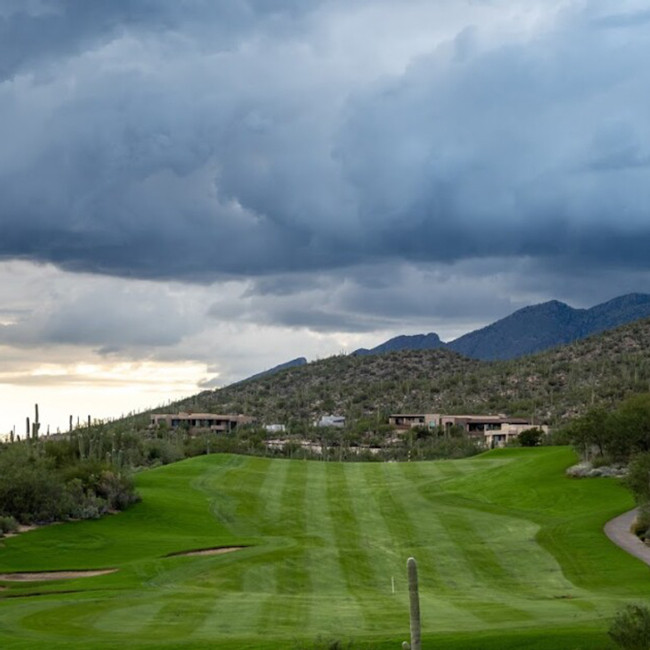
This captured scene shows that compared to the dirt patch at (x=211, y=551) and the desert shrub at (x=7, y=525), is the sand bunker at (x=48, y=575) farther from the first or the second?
the desert shrub at (x=7, y=525)

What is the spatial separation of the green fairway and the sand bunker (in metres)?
1.09

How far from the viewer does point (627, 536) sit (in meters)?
69.2

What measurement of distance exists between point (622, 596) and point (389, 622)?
1226cm

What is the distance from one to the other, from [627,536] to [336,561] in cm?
1700

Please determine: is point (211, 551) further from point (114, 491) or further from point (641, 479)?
point (641, 479)

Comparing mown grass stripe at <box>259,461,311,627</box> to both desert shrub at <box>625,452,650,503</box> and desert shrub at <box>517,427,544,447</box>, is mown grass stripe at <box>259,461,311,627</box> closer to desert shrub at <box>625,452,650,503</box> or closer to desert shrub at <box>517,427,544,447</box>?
desert shrub at <box>625,452,650,503</box>

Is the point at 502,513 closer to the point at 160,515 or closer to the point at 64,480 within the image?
the point at 160,515

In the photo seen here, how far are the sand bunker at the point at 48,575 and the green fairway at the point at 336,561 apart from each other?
3.57 feet

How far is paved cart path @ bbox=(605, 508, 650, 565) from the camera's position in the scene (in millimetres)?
64188

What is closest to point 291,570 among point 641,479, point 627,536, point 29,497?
point 627,536

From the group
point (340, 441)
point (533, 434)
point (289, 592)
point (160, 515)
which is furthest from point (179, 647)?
point (340, 441)

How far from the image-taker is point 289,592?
5556cm

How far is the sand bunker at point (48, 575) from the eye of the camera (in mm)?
59250

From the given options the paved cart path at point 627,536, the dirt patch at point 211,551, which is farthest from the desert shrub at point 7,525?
the paved cart path at point 627,536
